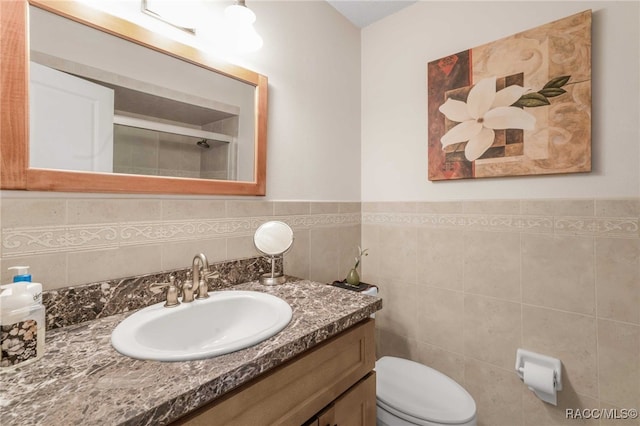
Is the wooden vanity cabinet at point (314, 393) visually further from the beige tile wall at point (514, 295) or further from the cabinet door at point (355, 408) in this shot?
the beige tile wall at point (514, 295)

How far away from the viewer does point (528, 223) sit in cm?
130

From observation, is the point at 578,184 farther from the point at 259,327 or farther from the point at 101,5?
the point at 101,5

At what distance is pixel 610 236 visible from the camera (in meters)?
1.12

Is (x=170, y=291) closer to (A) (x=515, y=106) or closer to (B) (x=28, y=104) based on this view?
(B) (x=28, y=104)

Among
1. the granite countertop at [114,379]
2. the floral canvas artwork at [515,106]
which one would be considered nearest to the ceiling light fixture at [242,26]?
the floral canvas artwork at [515,106]

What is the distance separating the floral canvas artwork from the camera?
1170 mm

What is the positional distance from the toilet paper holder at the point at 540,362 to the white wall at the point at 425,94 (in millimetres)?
705

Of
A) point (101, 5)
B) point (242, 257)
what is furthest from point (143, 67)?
point (242, 257)

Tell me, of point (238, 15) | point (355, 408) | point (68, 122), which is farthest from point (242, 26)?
point (355, 408)

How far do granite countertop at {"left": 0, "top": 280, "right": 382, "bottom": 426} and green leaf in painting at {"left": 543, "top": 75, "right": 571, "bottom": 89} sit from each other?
1349 mm

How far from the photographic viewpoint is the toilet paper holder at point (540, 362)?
1.19 m

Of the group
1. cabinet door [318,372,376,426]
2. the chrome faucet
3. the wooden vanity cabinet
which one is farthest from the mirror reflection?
cabinet door [318,372,376,426]

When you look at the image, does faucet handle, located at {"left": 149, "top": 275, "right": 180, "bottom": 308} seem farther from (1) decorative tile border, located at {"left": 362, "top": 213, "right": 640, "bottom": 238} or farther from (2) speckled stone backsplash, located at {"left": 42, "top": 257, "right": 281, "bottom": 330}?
(1) decorative tile border, located at {"left": 362, "top": 213, "right": 640, "bottom": 238}

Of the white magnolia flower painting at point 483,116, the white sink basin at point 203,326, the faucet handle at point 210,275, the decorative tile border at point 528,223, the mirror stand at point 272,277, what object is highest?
the white magnolia flower painting at point 483,116
